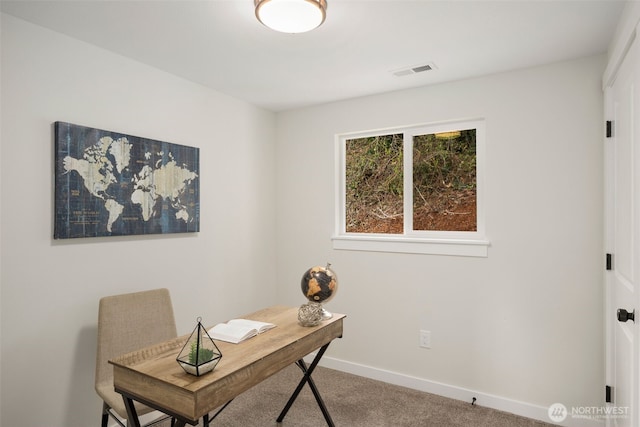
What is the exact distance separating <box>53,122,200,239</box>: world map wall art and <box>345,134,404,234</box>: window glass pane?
54.4 inches

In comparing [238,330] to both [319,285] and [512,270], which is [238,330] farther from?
[512,270]

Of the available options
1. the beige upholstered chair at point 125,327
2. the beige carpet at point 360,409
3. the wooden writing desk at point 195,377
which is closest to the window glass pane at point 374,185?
the beige carpet at point 360,409

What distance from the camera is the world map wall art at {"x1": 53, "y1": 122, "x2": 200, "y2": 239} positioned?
86.3 inches

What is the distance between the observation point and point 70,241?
2238 mm

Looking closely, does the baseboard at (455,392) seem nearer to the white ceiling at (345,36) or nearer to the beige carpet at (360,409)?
the beige carpet at (360,409)

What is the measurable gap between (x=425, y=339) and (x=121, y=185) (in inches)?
97.6

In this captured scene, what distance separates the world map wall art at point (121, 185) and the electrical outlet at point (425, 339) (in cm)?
195

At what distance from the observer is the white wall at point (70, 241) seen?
201 cm

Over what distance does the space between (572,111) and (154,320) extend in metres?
3.00

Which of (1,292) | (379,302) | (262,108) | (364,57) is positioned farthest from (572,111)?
(1,292)

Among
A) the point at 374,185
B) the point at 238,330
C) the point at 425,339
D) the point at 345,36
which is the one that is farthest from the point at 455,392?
the point at 345,36

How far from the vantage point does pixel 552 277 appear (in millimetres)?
2604

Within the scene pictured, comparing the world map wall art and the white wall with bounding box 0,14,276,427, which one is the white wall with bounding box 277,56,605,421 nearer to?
the white wall with bounding box 0,14,276,427

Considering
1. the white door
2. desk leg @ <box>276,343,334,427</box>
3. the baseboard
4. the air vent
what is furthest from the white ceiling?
the baseboard
